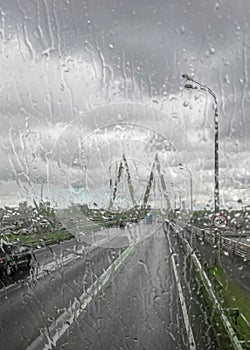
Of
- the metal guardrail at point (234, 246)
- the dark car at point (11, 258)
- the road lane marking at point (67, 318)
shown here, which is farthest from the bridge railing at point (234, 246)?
the dark car at point (11, 258)

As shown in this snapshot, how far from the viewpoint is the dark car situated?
1844 centimetres

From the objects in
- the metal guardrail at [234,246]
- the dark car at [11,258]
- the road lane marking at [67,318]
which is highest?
the metal guardrail at [234,246]

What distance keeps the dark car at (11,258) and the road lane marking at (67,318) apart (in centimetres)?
277

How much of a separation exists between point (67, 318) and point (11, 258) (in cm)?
809

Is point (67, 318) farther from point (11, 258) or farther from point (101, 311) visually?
point (11, 258)

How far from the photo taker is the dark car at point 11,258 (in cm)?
1844

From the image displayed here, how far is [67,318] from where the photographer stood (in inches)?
428

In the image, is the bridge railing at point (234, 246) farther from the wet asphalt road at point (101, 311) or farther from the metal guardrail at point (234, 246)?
the wet asphalt road at point (101, 311)

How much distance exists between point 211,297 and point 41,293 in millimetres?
4399

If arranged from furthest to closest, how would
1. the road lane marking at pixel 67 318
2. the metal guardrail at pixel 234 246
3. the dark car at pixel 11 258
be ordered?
the dark car at pixel 11 258
the metal guardrail at pixel 234 246
the road lane marking at pixel 67 318

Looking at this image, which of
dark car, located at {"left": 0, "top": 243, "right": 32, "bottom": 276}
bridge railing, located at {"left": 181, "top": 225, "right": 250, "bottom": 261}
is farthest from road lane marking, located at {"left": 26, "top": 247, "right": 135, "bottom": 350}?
bridge railing, located at {"left": 181, "top": 225, "right": 250, "bottom": 261}

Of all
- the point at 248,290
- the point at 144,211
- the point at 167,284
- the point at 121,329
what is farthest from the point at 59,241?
the point at 121,329

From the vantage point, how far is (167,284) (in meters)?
15.9

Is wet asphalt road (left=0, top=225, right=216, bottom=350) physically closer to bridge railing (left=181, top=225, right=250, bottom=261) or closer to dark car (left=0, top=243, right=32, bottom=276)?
dark car (left=0, top=243, right=32, bottom=276)
